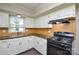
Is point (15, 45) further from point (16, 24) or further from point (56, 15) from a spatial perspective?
point (56, 15)

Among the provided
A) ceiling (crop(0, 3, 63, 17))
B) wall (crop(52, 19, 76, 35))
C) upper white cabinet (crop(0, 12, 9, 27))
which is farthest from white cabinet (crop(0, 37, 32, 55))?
wall (crop(52, 19, 76, 35))

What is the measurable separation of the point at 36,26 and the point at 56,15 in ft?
2.25

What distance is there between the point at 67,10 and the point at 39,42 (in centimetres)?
97

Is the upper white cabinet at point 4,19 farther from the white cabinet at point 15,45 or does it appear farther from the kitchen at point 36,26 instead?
the white cabinet at point 15,45

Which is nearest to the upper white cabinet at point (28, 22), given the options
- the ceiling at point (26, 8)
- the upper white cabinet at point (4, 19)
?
the ceiling at point (26, 8)

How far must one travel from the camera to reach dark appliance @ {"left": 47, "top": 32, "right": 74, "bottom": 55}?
134cm

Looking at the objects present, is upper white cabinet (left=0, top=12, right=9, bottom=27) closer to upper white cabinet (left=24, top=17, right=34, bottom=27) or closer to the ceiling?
the ceiling

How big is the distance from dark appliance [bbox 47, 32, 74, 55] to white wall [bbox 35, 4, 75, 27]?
1.11ft

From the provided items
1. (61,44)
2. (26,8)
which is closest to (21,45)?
(26,8)

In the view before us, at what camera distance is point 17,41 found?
1.98 metres

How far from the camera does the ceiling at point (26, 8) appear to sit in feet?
5.81

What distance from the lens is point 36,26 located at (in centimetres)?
226

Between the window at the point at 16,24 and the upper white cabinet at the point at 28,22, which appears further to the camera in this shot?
the upper white cabinet at the point at 28,22
